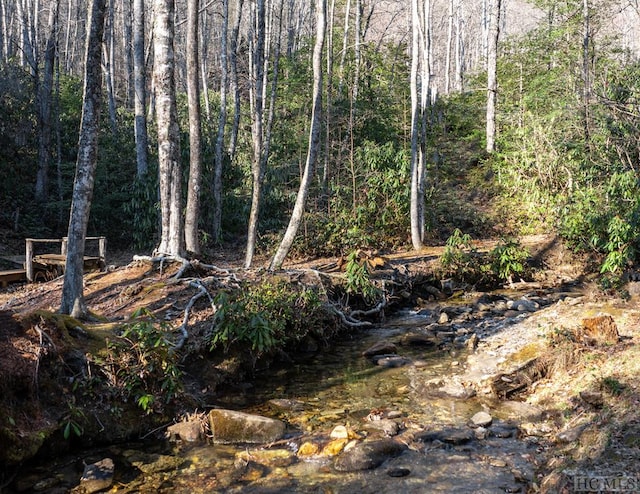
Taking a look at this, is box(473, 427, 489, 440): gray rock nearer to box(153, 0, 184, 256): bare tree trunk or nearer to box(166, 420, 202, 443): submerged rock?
box(166, 420, 202, 443): submerged rock

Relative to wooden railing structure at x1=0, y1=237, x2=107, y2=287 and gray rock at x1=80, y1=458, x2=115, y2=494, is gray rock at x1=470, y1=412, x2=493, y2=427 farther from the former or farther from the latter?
wooden railing structure at x1=0, y1=237, x2=107, y2=287

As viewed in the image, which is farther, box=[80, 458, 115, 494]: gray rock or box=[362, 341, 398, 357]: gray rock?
box=[362, 341, 398, 357]: gray rock

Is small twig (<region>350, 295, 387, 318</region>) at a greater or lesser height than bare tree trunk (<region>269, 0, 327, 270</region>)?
lesser

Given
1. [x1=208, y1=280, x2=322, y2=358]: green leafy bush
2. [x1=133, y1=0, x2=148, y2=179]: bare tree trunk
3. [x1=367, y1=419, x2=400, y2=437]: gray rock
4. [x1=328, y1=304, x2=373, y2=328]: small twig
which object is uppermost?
[x1=133, y1=0, x2=148, y2=179]: bare tree trunk

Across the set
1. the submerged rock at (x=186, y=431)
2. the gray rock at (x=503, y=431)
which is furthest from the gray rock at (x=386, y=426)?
the submerged rock at (x=186, y=431)

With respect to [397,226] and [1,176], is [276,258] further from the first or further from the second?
[1,176]

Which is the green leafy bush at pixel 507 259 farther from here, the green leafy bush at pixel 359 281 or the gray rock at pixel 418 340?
the gray rock at pixel 418 340

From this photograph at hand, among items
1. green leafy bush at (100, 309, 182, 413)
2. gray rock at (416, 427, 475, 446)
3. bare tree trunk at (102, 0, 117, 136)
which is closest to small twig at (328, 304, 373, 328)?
green leafy bush at (100, 309, 182, 413)

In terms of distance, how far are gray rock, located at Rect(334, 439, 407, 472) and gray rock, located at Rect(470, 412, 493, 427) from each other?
3.25ft

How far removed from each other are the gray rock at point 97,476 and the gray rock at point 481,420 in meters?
3.79

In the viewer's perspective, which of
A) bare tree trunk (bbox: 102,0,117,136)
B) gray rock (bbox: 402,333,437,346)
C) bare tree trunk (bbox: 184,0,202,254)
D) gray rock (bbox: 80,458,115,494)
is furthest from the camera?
bare tree trunk (bbox: 102,0,117,136)

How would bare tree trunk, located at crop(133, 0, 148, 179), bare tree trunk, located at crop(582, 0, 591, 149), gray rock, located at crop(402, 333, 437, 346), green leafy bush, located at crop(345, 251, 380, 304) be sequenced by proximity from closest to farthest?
gray rock, located at crop(402, 333, 437, 346) → green leafy bush, located at crop(345, 251, 380, 304) → bare tree trunk, located at crop(582, 0, 591, 149) → bare tree trunk, located at crop(133, 0, 148, 179)

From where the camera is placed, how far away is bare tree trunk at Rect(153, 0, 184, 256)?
9.66 m

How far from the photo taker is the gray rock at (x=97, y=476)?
15.8 feet
